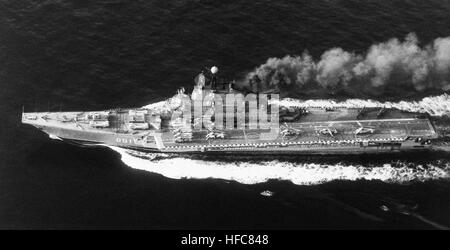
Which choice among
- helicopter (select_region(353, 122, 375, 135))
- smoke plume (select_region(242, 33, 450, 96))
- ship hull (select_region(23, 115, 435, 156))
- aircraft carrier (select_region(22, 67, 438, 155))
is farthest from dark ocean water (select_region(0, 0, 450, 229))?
Result: helicopter (select_region(353, 122, 375, 135))

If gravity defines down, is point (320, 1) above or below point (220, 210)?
above

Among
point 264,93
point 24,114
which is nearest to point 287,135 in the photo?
point 264,93

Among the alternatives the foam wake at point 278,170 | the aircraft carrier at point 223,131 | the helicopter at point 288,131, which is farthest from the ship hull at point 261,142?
the foam wake at point 278,170

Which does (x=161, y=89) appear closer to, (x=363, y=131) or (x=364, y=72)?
(x=363, y=131)

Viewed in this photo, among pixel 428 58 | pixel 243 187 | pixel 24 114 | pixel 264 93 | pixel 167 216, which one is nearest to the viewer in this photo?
pixel 167 216

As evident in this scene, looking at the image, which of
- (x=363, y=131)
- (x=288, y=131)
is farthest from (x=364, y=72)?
(x=288, y=131)

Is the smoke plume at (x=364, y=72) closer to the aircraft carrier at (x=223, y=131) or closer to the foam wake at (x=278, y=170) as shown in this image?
the aircraft carrier at (x=223, y=131)

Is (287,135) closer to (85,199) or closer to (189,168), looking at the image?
(189,168)
